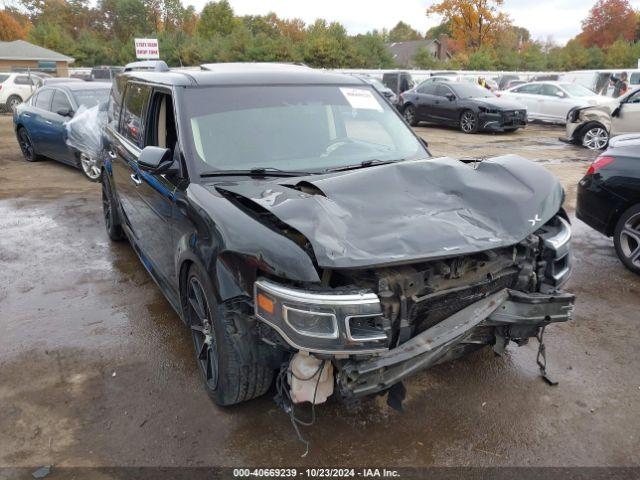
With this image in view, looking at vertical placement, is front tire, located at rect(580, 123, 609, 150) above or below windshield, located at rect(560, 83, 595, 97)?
below

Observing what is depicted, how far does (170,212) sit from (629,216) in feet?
13.8

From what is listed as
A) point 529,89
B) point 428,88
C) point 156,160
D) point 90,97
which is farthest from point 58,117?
point 529,89

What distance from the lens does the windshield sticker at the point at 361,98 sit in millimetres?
4020

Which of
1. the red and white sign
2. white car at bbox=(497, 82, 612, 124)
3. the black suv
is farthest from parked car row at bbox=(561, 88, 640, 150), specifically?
the red and white sign

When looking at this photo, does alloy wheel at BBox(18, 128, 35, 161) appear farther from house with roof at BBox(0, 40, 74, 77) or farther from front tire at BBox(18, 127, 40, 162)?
house with roof at BBox(0, 40, 74, 77)

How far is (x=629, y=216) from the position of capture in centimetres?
495

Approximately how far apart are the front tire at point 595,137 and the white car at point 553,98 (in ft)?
14.2

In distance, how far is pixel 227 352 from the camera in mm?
2738

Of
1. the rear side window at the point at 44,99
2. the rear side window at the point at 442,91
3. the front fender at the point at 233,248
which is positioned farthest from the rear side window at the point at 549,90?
the front fender at the point at 233,248

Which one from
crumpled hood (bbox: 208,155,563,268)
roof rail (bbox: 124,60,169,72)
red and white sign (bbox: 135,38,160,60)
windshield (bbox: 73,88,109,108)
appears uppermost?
red and white sign (bbox: 135,38,160,60)

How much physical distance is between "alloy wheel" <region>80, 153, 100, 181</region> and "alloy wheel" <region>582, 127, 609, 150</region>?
11277mm

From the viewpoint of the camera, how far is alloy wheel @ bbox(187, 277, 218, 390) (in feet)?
9.86

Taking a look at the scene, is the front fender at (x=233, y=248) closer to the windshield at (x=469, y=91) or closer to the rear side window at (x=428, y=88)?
the windshield at (x=469, y=91)

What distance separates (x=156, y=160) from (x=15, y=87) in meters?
24.3
